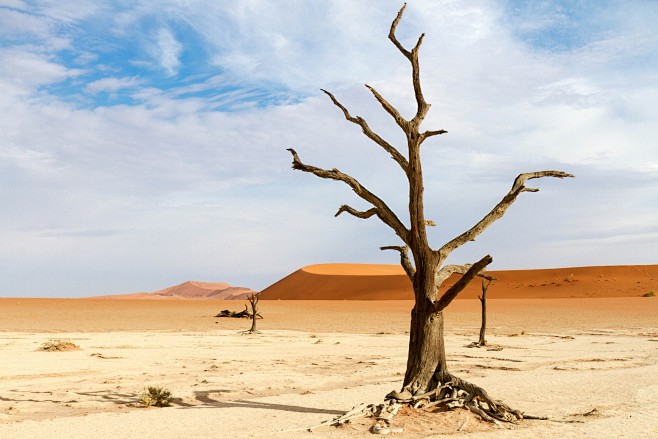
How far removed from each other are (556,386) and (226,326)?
23777 mm

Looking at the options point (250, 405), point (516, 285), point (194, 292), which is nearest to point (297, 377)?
point (250, 405)

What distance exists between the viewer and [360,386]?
511 inches

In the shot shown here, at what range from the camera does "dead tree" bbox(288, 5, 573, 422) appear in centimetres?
923

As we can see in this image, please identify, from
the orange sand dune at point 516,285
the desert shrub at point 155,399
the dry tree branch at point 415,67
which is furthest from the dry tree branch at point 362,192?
the orange sand dune at point 516,285

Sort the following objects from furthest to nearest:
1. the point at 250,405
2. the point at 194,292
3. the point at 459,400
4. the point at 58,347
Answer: the point at 194,292, the point at 58,347, the point at 250,405, the point at 459,400

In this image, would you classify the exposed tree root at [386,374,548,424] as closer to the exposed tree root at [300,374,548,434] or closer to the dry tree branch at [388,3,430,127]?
the exposed tree root at [300,374,548,434]

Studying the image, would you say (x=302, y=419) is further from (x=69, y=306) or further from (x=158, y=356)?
(x=69, y=306)

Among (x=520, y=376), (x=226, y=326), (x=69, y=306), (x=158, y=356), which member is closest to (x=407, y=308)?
(x=226, y=326)

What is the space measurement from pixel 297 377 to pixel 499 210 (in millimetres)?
6479

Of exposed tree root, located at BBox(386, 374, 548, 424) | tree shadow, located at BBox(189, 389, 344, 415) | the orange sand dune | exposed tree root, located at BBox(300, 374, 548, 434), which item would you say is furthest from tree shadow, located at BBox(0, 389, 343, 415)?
the orange sand dune

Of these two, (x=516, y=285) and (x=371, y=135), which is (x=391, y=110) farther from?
(x=516, y=285)

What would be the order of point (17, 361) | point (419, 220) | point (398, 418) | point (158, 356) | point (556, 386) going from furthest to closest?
point (158, 356)
point (17, 361)
point (556, 386)
point (419, 220)
point (398, 418)

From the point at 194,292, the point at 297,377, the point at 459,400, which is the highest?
the point at 194,292

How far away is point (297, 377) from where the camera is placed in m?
14.4
